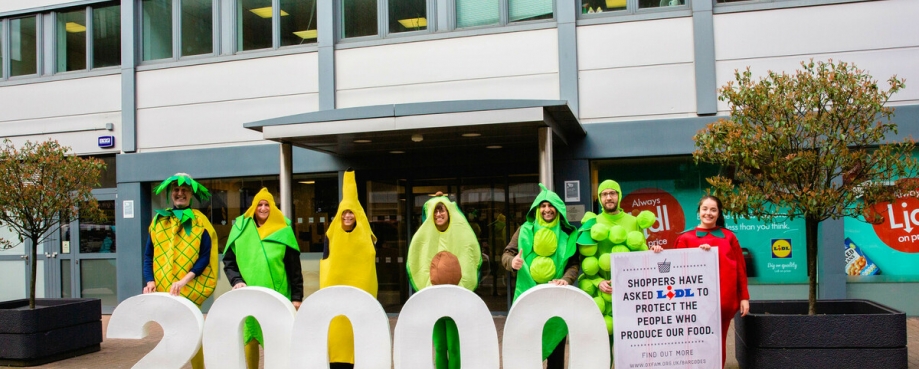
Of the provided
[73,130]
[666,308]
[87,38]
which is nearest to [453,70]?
[666,308]

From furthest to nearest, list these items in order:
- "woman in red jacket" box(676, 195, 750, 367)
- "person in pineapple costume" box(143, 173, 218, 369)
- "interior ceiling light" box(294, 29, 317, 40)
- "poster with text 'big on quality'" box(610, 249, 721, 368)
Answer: "interior ceiling light" box(294, 29, 317, 40) < "person in pineapple costume" box(143, 173, 218, 369) < "woman in red jacket" box(676, 195, 750, 367) < "poster with text 'big on quality'" box(610, 249, 721, 368)

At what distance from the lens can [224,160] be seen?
10.6 meters

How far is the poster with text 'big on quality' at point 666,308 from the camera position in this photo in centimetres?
469

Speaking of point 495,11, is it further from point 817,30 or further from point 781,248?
point 781,248

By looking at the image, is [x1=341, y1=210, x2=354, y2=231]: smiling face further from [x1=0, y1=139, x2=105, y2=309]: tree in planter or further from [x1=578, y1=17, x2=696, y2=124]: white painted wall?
[x1=578, y1=17, x2=696, y2=124]: white painted wall

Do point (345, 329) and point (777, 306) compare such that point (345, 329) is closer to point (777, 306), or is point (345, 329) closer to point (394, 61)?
point (777, 306)

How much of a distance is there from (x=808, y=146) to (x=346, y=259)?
11.4 feet

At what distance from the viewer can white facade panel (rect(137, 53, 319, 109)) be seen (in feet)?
33.8

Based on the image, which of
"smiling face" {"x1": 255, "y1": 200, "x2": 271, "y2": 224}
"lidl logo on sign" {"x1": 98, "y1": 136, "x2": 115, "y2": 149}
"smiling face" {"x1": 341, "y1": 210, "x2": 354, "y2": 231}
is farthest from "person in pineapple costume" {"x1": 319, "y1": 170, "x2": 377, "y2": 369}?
"lidl logo on sign" {"x1": 98, "y1": 136, "x2": 115, "y2": 149}

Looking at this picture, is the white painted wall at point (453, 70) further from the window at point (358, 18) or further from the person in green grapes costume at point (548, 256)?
the person in green grapes costume at point (548, 256)

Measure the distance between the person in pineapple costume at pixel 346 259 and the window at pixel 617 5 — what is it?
5.26m

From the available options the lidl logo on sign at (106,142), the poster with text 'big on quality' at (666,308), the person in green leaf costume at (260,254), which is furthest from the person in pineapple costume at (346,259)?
the lidl logo on sign at (106,142)

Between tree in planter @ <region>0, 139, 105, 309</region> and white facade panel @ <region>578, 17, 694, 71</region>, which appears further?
white facade panel @ <region>578, 17, 694, 71</region>

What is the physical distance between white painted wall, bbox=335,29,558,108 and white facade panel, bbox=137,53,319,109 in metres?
0.59
